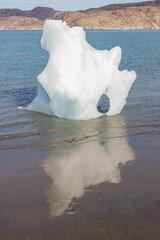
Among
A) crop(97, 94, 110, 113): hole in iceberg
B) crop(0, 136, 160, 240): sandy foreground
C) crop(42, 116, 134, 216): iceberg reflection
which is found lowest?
crop(97, 94, 110, 113): hole in iceberg

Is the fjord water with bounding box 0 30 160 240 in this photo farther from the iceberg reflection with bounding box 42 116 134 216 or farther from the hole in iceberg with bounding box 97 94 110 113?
the hole in iceberg with bounding box 97 94 110 113

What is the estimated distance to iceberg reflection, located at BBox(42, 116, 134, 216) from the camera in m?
5.80

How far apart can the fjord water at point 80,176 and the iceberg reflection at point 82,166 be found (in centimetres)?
2

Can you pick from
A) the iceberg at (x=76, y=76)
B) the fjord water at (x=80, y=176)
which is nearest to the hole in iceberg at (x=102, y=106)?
the fjord water at (x=80, y=176)

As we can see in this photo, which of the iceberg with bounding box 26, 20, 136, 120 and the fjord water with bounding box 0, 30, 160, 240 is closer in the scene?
the fjord water with bounding box 0, 30, 160, 240

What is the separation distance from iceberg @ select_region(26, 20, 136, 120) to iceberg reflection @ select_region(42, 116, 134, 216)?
1.84 meters

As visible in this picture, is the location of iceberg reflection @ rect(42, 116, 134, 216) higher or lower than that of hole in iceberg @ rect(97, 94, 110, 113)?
higher

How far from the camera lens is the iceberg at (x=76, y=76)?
1030 cm

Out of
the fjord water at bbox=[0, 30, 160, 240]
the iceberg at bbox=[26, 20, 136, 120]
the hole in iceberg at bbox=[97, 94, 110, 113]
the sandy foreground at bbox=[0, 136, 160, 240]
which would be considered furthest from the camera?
the hole in iceberg at bbox=[97, 94, 110, 113]

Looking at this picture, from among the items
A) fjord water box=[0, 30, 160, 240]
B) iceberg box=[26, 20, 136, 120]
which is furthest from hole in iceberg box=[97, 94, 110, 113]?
iceberg box=[26, 20, 136, 120]

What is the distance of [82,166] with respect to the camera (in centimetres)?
701

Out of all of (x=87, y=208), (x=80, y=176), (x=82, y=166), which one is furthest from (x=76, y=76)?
(x=87, y=208)

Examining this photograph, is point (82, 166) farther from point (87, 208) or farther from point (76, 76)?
point (76, 76)

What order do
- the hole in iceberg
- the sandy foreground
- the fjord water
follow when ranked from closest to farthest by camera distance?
the sandy foreground
the fjord water
the hole in iceberg
